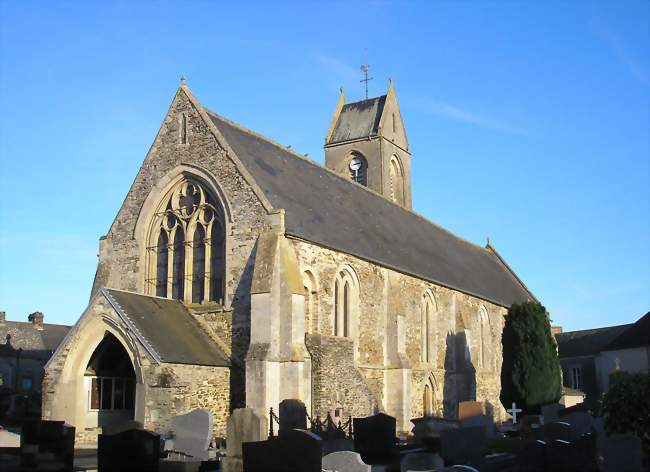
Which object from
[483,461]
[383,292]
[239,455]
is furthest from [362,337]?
[239,455]

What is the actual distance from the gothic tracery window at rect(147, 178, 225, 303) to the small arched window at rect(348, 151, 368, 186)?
65.8ft

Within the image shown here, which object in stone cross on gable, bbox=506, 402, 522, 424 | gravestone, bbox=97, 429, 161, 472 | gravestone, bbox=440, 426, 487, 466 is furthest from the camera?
stone cross on gable, bbox=506, 402, 522, 424

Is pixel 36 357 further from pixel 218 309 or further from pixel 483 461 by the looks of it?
pixel 483 461

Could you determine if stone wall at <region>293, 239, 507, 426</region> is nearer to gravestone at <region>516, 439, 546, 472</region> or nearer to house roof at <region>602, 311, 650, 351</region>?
house roof at <region>602, 311, 650, 351</region>

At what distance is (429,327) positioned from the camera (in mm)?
33750

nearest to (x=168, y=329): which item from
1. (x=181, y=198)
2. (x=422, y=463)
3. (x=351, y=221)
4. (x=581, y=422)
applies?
(x=181, y=198)

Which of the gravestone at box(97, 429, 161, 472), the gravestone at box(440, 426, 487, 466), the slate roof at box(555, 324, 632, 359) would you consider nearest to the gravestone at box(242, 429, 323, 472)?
the gravestone at box(97, 429, 161, 472)

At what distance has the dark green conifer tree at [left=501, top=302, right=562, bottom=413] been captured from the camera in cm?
3178

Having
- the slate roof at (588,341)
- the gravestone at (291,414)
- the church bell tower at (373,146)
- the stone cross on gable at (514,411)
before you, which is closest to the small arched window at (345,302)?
the gravestone at (291,414)

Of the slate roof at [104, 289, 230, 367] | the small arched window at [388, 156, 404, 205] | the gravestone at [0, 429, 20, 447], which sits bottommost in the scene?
the gravestone at [0, 429, 20, 447]

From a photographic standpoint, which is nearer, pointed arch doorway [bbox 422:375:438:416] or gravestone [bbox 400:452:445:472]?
gravestone [bbox 400:452:445:472]

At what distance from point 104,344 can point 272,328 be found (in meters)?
5.73

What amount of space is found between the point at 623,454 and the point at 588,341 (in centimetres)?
4967

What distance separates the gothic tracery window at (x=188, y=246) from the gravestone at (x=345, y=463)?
40.6 ft
